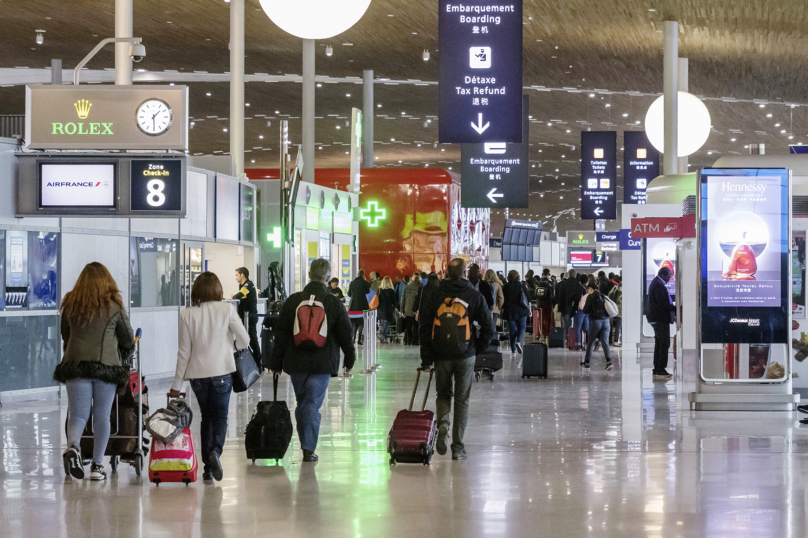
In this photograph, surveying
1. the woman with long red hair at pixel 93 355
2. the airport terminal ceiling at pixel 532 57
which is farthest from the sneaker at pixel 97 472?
the airport terminal ceiling at pixel 532 57

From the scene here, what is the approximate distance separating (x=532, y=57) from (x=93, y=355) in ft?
60.6

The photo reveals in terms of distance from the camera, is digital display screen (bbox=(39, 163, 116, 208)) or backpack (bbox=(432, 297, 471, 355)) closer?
backpack (bbox=(432, 297, 471, 355))

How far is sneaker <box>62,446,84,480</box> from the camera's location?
6.91 metres

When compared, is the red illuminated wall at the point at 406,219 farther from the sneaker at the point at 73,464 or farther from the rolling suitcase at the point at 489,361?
the sneaker at the point at 73,464

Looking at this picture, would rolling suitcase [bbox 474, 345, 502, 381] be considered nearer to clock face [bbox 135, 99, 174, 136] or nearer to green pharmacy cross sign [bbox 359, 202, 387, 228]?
clock face [bbox 135, 99, 174, 136]

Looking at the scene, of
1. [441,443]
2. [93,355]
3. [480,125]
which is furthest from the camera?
[480,125]

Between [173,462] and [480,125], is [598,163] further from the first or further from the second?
[173,462]

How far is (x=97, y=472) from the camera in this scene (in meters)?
7.19

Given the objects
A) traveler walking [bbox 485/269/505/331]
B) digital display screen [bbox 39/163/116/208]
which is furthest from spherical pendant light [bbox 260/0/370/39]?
traveler walking [bbox 485/269/505/331]

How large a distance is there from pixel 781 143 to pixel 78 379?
35656 millimetres

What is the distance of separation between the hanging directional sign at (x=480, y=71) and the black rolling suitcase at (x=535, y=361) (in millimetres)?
3708

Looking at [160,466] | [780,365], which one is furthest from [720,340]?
[160,466]

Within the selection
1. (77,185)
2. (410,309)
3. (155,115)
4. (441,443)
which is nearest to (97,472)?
(441,443)

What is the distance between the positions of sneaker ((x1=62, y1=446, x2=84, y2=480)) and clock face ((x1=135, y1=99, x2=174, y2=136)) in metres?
4.20
